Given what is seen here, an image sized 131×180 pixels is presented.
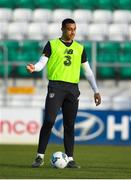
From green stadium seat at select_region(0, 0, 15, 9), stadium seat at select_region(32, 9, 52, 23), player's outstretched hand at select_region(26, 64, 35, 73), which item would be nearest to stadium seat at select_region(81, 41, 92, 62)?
stadium seat at select_region(32, 9, 52, 23)

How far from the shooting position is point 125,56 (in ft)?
74.6

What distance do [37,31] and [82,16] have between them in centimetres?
161

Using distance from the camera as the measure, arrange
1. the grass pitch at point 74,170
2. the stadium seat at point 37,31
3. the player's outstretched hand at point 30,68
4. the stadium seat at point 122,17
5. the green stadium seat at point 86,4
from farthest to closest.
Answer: the green stadium seat at point 86,4
the stadium seat at point 122,17
the stadium seat at point 37,31
the player's outstretched hand at point 30,68
the grass pitch at point 74,170

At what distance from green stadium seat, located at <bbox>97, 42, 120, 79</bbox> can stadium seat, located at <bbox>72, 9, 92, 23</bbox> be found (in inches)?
81.1

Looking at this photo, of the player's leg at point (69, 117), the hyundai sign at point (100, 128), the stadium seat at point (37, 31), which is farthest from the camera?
the stadium seat at point (37, 31)

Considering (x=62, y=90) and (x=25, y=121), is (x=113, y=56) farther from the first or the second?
(x=62, y=90)

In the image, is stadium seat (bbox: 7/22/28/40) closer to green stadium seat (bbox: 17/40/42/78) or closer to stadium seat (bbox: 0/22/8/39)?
stadium seat (bbox: 0/22/8/39)

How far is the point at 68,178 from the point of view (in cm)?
957

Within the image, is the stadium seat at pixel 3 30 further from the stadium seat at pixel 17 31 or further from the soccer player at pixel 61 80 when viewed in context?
the soccer player at pixel 61 80

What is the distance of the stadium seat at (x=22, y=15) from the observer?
80.7 feet

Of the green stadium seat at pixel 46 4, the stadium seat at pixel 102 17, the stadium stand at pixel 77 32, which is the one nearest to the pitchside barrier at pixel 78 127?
the stadium stand at pixel 77 32

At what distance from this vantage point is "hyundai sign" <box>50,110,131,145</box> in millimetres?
19781

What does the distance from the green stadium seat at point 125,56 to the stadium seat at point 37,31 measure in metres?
2.53

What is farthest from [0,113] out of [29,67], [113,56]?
[29,67]
